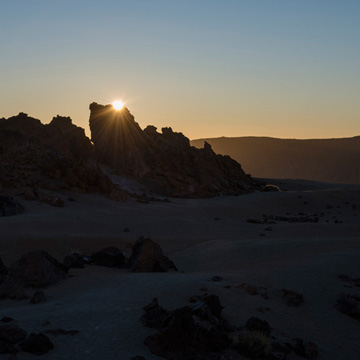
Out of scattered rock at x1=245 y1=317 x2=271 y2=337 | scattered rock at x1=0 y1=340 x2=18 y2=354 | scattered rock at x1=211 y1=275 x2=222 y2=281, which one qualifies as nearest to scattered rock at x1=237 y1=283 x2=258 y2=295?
scattered rock at x1=211 y1=275 x2=222 y2=281

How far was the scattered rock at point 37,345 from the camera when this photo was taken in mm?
6168

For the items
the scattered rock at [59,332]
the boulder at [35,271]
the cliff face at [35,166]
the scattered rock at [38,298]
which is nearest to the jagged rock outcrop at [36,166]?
the cliff face at [35,166]

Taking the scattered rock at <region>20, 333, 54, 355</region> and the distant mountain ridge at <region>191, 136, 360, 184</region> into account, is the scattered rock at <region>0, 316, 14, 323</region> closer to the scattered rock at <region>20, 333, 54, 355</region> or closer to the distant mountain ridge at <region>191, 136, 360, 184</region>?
the scattered rock at <region>20, 333, 54, 355</region>

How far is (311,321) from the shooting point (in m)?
8.66

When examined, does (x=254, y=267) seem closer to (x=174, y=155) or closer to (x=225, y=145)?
(x=174, y=155)

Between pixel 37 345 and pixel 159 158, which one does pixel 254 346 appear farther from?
pixel 159 158

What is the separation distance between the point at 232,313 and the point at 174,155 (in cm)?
3825

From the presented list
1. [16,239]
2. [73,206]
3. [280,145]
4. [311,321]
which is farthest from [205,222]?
[280,145]

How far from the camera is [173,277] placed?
35.5 feet

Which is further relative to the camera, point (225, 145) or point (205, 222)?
point (225, 145)

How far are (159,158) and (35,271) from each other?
34.7m

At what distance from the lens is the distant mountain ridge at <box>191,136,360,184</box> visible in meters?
113

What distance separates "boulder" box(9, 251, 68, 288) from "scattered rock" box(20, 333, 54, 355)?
174 inches

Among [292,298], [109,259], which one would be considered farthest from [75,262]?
[292,298]
